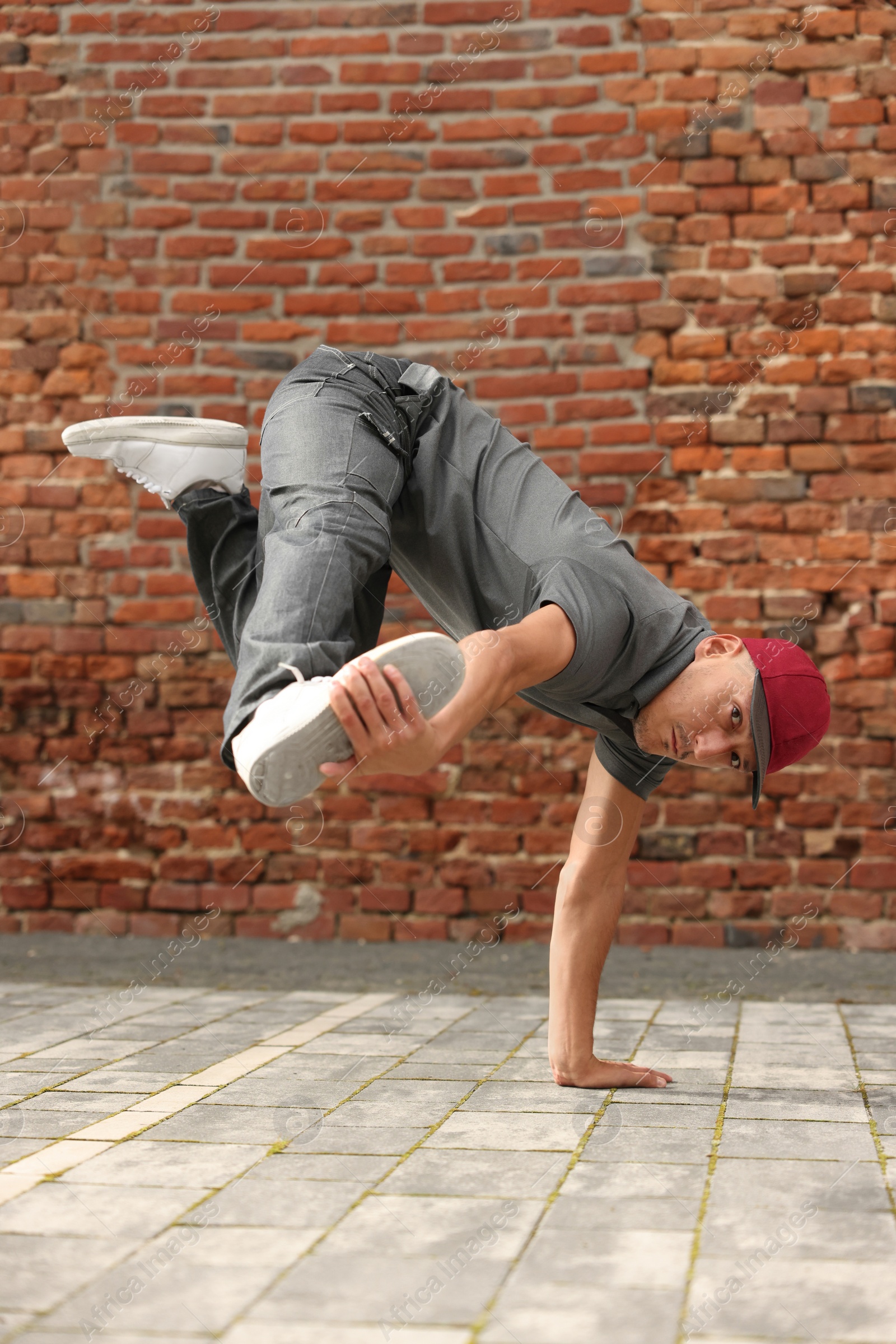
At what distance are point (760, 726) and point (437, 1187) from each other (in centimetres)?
104

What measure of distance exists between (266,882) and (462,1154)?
2308 millimetres

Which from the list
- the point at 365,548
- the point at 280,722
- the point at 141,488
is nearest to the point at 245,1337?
the point at 280,722

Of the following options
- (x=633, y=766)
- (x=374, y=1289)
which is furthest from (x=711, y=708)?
(x=374, y=1289)

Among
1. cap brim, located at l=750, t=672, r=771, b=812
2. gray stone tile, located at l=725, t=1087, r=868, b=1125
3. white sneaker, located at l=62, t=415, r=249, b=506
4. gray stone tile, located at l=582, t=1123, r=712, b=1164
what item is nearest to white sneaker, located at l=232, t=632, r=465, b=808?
cap brim, located at l=750, t=672, r=771, b=812

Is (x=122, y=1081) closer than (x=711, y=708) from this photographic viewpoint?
No

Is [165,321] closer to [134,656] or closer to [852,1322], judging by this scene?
[134,656]

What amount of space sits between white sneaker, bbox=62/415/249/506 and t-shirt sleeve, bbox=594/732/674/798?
1.05 meters

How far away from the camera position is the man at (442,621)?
1.87 meters

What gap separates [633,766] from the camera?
265cm

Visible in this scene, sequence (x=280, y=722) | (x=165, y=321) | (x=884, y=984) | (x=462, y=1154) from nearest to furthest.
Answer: (x=280, y=722)
(x=462, y=1154)
(x=884, y=984)
(x=165, y=321)

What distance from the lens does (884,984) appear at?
369cm

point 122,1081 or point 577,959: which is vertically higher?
point 577,959

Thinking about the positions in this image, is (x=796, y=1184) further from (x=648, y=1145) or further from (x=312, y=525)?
(x=312, y=525)

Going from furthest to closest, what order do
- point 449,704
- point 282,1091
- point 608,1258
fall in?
point 282,1091, point 449,704, point 608,1258
